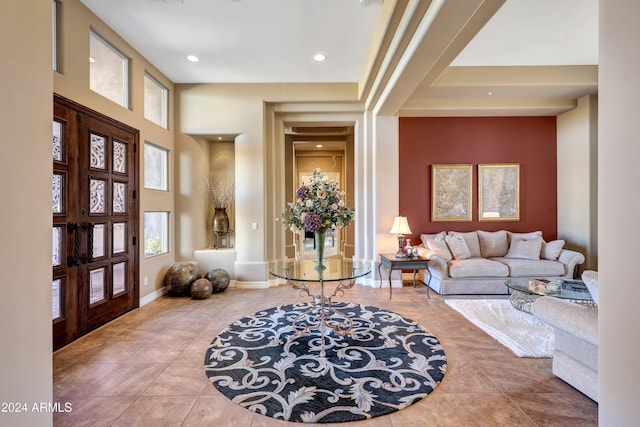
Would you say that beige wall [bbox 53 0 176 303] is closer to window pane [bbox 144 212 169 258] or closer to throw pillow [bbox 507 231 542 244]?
window pane [bbox 144 212 169 258]

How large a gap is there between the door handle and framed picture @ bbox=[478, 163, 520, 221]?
6.49 metres

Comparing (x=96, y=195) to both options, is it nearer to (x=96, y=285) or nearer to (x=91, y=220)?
(x=91, y=220)

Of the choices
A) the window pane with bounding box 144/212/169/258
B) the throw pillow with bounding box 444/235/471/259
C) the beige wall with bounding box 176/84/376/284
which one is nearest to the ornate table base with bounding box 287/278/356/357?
the beige wall with bounding box 176/84/376/284

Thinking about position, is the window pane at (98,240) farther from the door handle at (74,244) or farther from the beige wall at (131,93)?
the beige wall at (131,93)

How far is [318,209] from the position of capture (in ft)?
10.3

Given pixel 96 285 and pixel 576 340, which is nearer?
pixel 576 340

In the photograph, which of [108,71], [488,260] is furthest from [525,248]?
[108,71]

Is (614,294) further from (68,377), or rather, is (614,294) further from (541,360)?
(68,377)

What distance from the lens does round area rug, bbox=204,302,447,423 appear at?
2025mm

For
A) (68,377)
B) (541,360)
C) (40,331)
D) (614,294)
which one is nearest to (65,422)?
(68,377)

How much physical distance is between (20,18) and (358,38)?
11.8 feet

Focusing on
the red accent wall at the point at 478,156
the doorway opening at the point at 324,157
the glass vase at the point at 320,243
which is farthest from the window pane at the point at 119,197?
the red accent wall at the point at 478,156

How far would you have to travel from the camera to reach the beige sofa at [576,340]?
199cm

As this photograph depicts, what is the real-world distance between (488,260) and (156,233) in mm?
5659
